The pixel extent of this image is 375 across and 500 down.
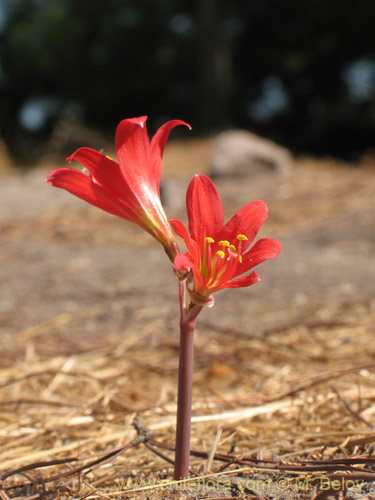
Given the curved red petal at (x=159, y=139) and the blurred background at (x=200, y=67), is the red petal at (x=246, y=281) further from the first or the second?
the blurred background at (x=200, y=67)

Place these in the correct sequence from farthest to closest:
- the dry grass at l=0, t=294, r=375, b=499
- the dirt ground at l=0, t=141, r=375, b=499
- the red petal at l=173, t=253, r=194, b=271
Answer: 1. the dirt ground at l=0, t=141, r=375, b=499
2. the dry grass at l=0, t=294, r=375, b=499
3. the red petal at l=173, t=253, r=194, b=271

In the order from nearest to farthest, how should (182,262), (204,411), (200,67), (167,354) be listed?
(182,262), (204,411), (167,354), (200,67)

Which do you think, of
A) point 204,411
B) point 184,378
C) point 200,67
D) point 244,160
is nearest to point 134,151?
point 184,378

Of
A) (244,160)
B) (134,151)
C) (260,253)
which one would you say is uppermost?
(244,160)

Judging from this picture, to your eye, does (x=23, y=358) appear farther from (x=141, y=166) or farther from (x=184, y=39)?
(x=184, y=39)

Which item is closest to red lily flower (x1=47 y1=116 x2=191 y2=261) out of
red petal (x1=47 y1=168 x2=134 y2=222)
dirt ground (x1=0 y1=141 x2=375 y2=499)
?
red petal (x1=47 y1=168 x2=134 y2=222)

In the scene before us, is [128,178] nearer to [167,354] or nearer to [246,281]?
[246,281]

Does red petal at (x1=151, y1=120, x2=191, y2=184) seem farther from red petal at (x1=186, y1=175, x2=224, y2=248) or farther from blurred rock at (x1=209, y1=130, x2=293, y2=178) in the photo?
blurred rock at (x1=209, y1=130, x2=293, y2=178)
